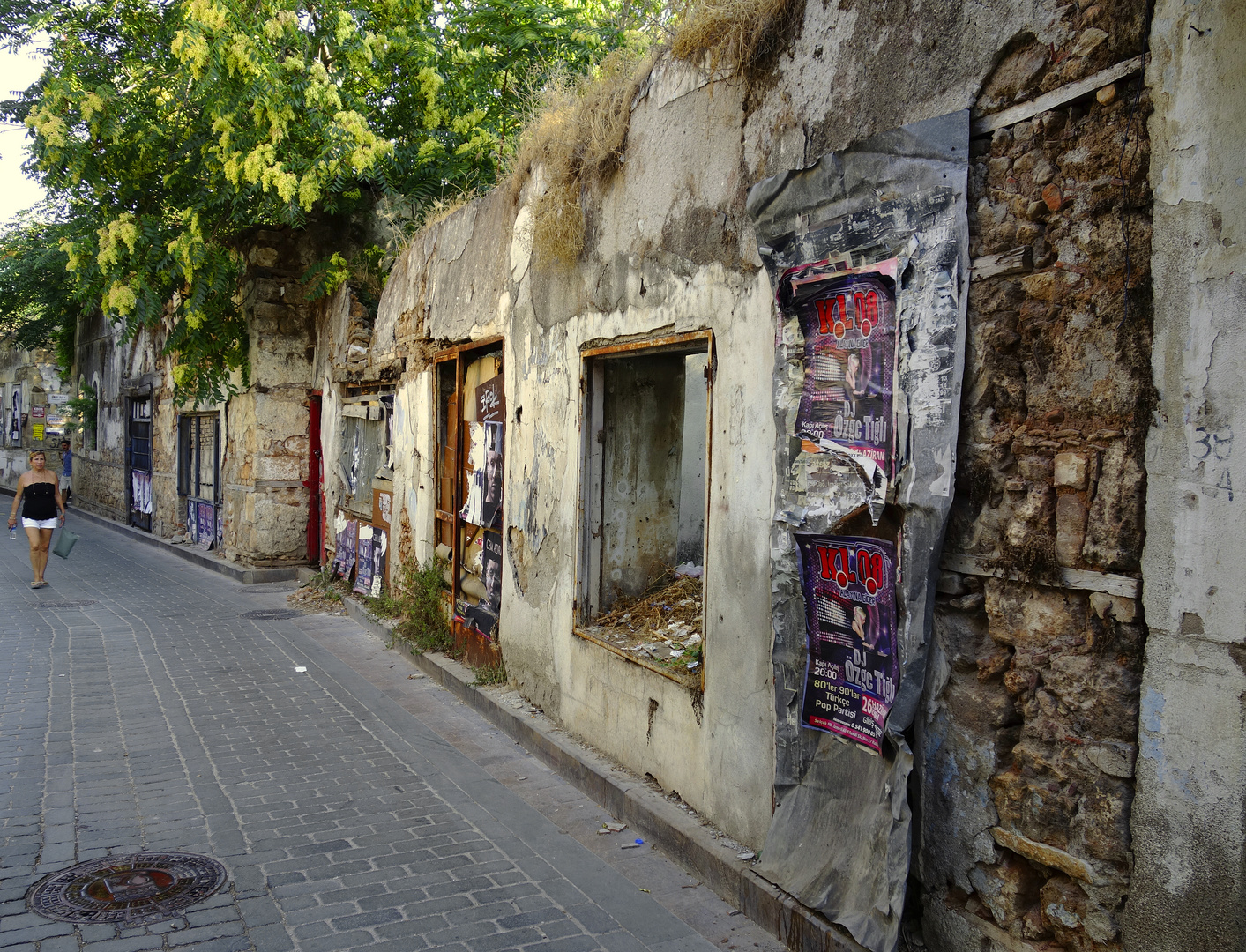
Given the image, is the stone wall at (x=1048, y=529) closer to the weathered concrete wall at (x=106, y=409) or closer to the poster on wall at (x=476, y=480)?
the poster on wall at (x=476, y=480)

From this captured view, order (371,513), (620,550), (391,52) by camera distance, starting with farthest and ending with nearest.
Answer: (391,52) → (371,513) → (620,550)

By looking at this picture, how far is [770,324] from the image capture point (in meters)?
4.08

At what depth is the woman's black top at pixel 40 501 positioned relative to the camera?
1182 centimetres

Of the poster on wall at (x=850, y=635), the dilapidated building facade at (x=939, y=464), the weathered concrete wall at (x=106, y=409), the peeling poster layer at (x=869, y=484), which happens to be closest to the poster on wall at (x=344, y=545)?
the dilapidated building facade at (x=939, y=464)

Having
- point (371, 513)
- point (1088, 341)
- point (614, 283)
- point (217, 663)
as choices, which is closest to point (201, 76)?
point (371, 513)

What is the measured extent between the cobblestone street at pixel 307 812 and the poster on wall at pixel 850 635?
0.97 m

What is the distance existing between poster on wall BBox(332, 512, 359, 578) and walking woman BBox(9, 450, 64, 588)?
11.8 feet

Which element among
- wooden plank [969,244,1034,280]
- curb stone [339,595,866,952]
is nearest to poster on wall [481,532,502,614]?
curb stone [339,595,866,952]

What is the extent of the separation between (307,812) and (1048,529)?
391 cm

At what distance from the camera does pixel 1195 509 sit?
2.46 metres

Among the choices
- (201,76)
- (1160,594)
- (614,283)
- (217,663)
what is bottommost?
(217,663)

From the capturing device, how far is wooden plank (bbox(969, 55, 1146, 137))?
2674 millimetres

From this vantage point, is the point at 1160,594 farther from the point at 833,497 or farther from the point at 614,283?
the point at 614,283

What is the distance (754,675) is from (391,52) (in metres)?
10.2
